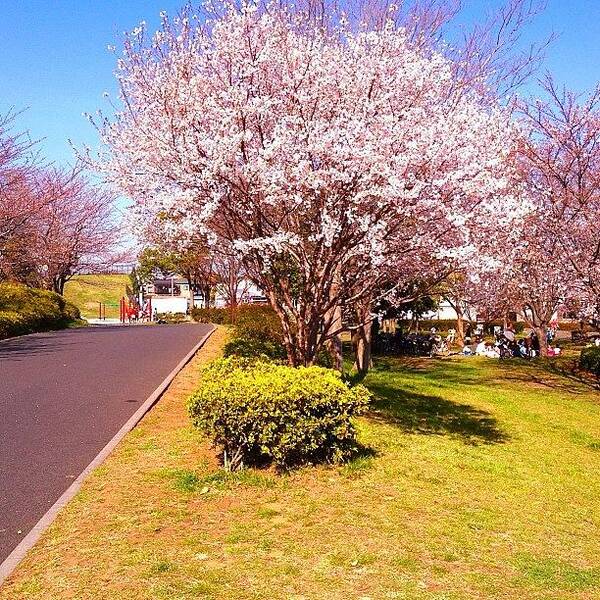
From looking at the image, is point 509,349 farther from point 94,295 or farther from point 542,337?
point 94,295

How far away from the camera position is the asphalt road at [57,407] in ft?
19.8

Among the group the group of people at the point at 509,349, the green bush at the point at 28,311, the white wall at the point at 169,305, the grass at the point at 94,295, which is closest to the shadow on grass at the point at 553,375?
the group of people at the point at 509,349

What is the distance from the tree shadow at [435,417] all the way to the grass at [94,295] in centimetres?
5408

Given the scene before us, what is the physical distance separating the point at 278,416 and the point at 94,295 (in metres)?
69.8

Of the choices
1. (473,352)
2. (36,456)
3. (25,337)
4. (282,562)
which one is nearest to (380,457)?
(282,562)

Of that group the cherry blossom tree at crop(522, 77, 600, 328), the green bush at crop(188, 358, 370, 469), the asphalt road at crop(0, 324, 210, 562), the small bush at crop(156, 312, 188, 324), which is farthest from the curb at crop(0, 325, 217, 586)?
the small bush at crop(156, 312, 188, 324)

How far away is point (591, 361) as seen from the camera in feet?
64.0

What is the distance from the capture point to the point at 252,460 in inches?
280

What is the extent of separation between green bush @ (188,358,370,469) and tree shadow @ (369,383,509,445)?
9.69ft

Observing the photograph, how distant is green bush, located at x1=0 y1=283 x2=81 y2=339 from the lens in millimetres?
21875

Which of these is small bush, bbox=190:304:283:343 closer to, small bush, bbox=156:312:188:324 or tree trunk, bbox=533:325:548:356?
small bush, bbox=156:312:188:324

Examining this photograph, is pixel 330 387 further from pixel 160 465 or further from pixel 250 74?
pixel 250 74

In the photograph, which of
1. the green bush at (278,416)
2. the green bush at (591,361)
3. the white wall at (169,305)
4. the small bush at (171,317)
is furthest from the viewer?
the white wall at (169,305)

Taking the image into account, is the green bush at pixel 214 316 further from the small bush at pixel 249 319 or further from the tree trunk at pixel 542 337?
the tree trunk at pixel 542 337
